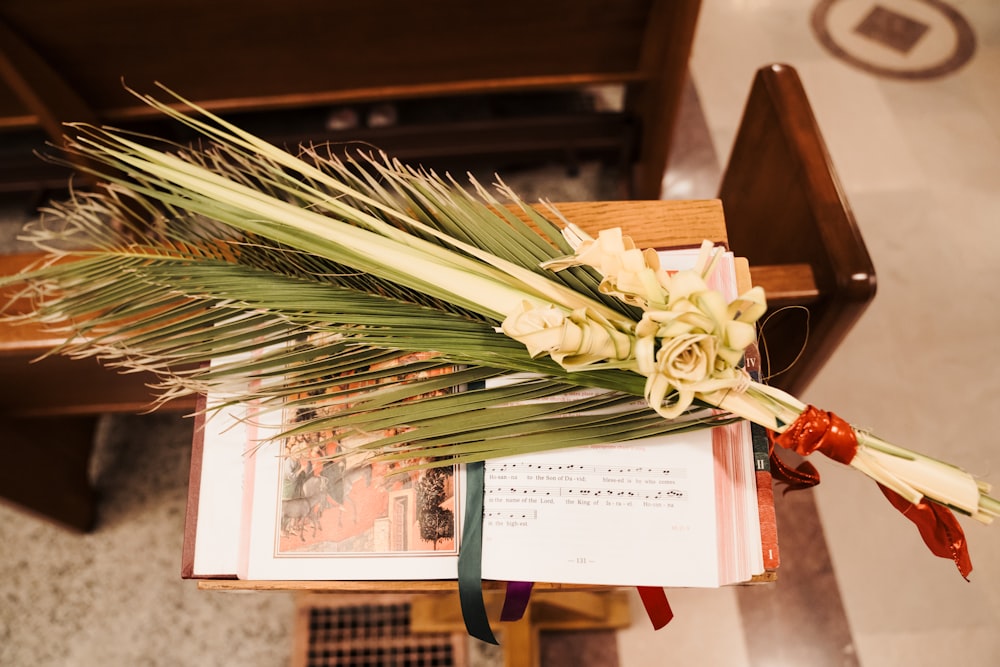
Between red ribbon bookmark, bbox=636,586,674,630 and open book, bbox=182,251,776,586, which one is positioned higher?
open book, bbox=182,251,776,586

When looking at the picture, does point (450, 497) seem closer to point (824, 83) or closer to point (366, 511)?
point (366, 511)

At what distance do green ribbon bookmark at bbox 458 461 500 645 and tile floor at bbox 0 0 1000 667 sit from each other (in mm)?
901

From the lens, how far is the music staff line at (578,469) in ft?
2.03

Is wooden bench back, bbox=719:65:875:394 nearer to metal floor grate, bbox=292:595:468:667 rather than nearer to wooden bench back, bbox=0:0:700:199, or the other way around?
wooden bench back, bbox=0:0:700:199

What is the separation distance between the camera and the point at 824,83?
209cm

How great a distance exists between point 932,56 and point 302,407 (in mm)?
2368

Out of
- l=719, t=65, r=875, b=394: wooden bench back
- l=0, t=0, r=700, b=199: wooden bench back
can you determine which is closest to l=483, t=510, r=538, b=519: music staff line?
l=719, t=65, r=875, b=394: wooden bench back

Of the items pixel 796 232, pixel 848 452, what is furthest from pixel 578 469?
pixel 796 232

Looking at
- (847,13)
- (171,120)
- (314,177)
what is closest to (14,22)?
(171,120)

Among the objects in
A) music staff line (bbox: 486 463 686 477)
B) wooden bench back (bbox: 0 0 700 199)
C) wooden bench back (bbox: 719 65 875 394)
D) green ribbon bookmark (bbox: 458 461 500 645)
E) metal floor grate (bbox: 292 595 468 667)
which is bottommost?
metal floor grate (bbox: 292 595 468 667)

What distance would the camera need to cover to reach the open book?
1.98ft

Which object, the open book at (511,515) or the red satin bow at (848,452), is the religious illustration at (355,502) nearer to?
the open book at (511,515)

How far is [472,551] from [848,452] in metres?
0.33

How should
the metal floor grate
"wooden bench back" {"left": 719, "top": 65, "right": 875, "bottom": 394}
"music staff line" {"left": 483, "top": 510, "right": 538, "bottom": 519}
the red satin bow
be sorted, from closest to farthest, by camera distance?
the red satin bow
"music staff line" {"left": 483, "top": 510, "right": 538, "bottom": 519}
"wooden bench back" {"left": 719, "top": 65, "right": 875, "bottom": 394}
the metal floor grate
